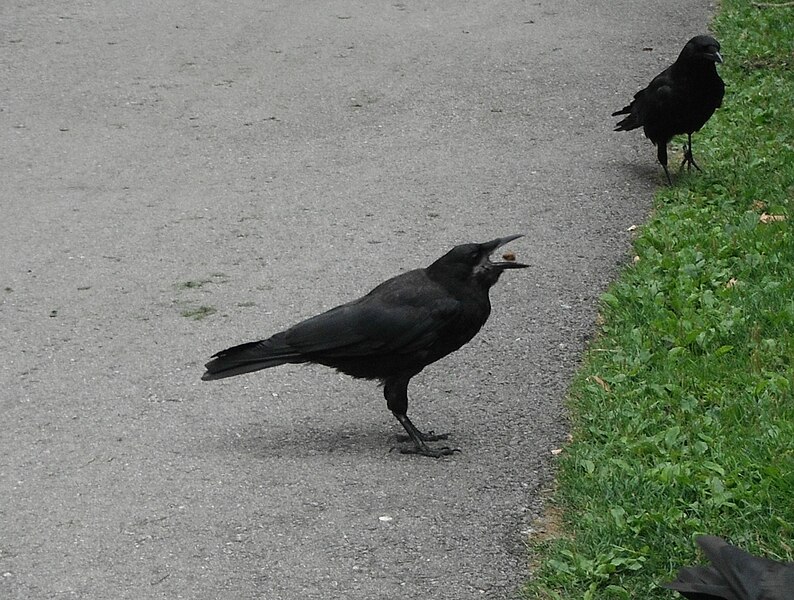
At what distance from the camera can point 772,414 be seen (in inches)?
198

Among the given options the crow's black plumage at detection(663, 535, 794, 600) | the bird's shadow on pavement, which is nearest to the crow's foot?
the bird's shadow on pavement

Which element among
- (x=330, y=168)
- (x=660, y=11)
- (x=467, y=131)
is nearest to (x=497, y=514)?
(x=330, y=168)

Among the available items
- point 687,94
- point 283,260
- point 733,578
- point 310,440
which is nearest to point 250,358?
point 310,440

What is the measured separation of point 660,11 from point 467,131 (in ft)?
15.1

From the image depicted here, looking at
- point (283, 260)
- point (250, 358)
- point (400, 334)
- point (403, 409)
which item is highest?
point (400, 334)

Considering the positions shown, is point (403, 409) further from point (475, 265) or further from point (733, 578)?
point (733, 578)

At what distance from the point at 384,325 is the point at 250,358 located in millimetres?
557

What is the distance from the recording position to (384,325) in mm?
5109

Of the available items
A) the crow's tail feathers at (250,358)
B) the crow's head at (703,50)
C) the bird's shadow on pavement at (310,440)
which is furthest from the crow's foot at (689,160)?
the crow's tail feathers at (250,358)

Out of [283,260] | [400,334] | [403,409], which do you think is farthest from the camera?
[283,260]

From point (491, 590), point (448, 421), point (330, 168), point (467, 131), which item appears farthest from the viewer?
point (467, 131)

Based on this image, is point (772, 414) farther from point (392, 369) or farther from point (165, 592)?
point (165, 592)

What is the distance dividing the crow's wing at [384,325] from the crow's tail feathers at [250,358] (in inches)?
1.6

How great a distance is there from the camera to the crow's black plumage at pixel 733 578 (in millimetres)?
3172
